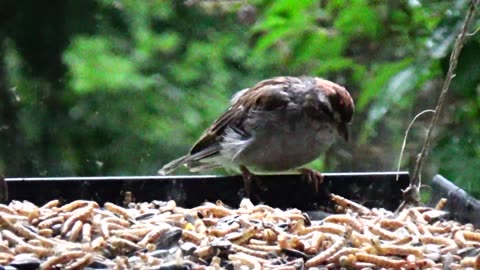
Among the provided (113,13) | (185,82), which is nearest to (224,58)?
(185,82)

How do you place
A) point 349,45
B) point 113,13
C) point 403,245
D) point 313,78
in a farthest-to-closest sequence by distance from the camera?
point 113,13, point 313,78, point 349,45, point 403,245

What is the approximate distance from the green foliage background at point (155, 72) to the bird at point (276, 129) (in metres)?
0.12

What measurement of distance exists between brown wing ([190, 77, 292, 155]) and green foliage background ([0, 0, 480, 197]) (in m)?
0.12

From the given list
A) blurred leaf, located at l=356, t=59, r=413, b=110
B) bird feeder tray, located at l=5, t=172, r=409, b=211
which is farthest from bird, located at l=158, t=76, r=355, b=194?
bird feeder tray, located at l=5, t=172, r=409, b=211

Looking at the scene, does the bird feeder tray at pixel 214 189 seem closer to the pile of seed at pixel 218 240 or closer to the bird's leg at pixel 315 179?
the bird's leg at pixel 315 179

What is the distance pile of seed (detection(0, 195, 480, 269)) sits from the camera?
2.19 metres

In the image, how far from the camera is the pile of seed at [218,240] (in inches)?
86.1

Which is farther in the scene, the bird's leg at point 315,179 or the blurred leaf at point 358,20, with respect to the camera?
the blurred leaf at point 358,20

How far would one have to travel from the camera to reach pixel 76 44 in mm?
4730

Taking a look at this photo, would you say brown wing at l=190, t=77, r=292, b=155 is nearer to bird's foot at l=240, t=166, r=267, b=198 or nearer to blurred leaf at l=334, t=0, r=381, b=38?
blurred leaf at l=334, t=0, r=381, b=38

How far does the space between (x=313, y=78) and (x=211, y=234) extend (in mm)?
2113

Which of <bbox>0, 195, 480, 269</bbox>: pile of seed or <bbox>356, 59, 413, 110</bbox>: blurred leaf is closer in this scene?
<bbox>0, 195, 480, 269</bbox>: pile of seed

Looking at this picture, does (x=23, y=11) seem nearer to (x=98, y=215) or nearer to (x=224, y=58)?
(x=224, y=58)

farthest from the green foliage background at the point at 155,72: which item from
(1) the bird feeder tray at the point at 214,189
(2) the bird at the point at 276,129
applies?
(1) the bird feeder tray at the point at 214,189
